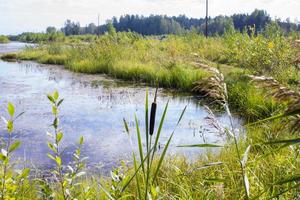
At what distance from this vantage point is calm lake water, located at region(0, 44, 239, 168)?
4.17 m

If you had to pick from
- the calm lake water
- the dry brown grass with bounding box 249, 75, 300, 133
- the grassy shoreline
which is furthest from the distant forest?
the dry brown grass with bounding box 249, 75, 300, 133

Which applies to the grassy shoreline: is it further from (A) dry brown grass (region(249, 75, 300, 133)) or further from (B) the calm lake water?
(B) the calm lake water

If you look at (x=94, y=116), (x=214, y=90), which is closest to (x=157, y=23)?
(x=94, y=116)

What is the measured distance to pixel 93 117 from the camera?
5797mm

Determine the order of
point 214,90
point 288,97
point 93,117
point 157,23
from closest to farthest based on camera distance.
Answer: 1. point 288,97
2. point 214,90
3. point 93,117
4. point 157,23

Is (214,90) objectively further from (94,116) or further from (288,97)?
(94,116)

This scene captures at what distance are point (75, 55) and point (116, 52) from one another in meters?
2.25

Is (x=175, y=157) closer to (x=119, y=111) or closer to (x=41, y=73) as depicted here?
(x=119, y=111)

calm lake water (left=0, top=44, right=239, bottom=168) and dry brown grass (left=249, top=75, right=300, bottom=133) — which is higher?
dry brown grass (left=249, top=75, right=300, bottom=133)

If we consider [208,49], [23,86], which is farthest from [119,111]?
[208,49]

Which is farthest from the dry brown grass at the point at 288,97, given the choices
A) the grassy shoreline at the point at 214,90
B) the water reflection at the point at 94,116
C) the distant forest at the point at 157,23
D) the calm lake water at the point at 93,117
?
the distant forest at the point at 157,23

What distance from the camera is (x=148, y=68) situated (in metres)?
9.87

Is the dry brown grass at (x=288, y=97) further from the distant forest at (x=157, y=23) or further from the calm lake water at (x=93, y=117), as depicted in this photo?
the distant forest at (x=157, y=23)

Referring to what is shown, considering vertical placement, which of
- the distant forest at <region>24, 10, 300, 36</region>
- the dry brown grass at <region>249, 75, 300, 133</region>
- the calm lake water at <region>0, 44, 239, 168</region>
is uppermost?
the distant forest at <region>24, 10, 300, 36</region>
